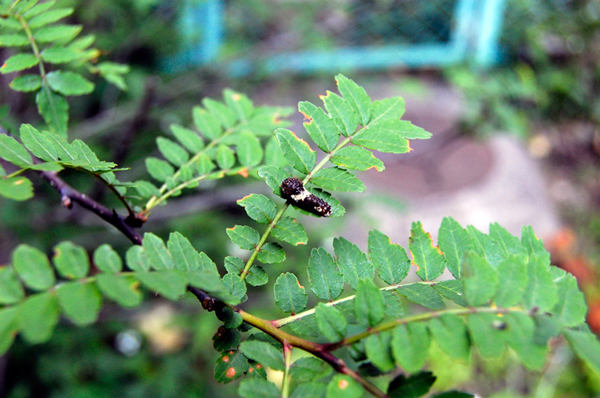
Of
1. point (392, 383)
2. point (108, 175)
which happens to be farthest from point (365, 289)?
point (108, 175)

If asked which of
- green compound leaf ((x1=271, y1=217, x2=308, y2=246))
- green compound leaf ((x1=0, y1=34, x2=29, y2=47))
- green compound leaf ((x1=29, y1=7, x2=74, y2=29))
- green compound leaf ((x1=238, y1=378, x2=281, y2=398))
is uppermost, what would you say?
green compound leaf ((x1=29, y1=7, x2=74, y2=29))

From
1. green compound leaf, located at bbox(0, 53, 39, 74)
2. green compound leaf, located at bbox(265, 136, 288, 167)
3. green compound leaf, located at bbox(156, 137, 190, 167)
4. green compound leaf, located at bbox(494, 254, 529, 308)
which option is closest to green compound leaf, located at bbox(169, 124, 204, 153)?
green compound leaf, located at bbox(156, 137, 190, 167)

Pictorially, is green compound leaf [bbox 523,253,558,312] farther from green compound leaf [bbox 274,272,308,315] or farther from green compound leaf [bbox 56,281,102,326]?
green compound leaf [bbox 56,281,102,326]

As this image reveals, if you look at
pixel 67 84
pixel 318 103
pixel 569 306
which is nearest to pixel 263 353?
pixel 569 306

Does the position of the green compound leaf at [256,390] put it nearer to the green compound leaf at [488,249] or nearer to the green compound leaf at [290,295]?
the green compound leaf at [290,295]

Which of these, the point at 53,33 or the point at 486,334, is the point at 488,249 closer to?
the point at 486,334

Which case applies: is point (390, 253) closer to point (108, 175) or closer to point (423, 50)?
point (108, 175)

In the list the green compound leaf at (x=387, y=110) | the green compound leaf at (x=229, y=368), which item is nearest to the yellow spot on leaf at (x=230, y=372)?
the green compound leaf at (x=229, y=368)
